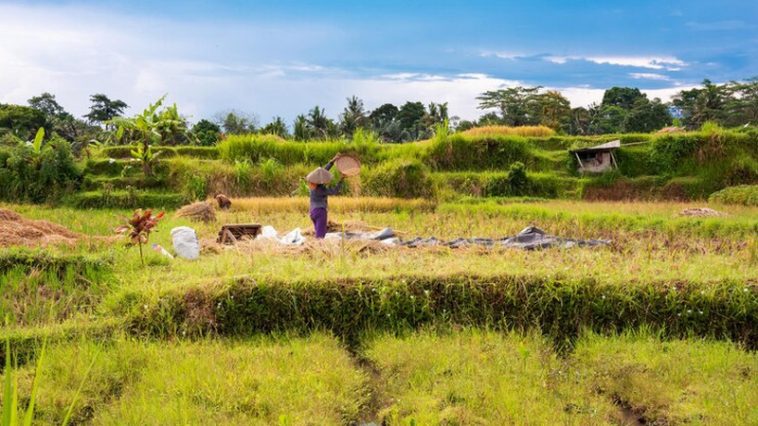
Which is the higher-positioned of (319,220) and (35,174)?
(35,174)

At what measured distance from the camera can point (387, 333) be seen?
15.9 ft

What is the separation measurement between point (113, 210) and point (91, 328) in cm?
913

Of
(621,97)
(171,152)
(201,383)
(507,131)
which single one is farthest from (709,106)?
(201,383)

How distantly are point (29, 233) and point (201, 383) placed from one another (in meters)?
4.84

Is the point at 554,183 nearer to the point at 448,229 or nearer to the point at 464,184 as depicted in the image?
the point at 464,184

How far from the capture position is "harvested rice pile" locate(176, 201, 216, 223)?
10188 millimetres

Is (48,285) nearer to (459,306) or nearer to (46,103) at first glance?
(459,306)

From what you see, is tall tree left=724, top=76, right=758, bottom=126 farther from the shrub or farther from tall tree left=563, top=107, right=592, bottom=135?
the shrub

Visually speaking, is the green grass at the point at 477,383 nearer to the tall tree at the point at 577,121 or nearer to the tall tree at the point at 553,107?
the tall tree at the point at 553,107

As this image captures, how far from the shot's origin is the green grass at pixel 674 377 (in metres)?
3.63

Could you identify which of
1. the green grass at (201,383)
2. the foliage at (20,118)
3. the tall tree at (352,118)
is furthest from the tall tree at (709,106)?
the foliage at (20,118)

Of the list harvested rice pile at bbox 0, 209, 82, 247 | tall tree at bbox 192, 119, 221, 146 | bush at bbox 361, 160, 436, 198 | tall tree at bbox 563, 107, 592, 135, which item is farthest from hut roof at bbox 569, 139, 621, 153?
tall tree at bbox 563, 107, 592, 135

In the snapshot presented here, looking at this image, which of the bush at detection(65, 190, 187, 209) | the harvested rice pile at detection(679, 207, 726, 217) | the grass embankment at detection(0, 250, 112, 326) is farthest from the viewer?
the bush at detection(65, 190, 187, 209)

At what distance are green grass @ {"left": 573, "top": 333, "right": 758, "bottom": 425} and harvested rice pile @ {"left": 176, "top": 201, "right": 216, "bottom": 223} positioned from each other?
7.28 m
